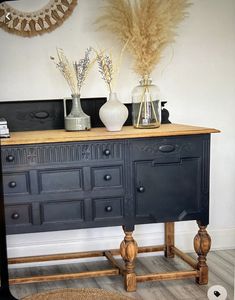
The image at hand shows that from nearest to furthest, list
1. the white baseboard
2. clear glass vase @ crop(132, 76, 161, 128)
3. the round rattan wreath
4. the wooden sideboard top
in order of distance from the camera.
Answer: the wooden sideboard top
clear glass vase @ crop(132, 76, 161, 128)
the round rattan wreath
the white baseboard

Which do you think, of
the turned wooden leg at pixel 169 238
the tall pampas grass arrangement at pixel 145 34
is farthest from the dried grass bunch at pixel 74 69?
the turned wooden leg at pixel 169 238

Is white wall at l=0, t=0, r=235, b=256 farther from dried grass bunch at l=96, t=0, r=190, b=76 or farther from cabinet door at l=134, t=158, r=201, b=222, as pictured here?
cabinet door at l=134, t=158, r=201, b=222

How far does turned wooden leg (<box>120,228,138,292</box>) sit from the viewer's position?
2197 millimetres

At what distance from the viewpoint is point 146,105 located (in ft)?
Answer: 7.74

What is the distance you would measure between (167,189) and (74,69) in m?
0.95

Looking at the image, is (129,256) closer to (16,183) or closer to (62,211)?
(62,211)

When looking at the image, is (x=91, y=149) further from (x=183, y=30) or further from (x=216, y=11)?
(x=216, y=11)

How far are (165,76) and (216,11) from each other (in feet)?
1.84

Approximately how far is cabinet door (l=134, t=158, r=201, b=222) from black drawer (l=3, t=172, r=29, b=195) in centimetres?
57

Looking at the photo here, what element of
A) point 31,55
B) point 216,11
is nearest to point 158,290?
point 31,55

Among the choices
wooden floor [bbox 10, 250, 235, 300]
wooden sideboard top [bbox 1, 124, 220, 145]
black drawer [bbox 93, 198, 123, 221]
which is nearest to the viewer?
wooden sideboard top [bbox 1, 124, 220, 145]

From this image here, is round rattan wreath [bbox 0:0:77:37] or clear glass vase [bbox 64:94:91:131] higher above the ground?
round rattan wreath [bbox 0:0:77:37]

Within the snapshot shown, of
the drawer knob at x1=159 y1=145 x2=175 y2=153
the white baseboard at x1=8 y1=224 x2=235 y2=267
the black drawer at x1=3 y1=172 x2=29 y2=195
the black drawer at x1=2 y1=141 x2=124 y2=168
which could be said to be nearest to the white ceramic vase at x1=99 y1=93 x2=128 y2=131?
the black drawer at x1=2 y1=141 x2=124 y2=168

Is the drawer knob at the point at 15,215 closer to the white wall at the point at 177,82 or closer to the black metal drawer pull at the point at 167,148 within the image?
the white wall at the point at 177,82
